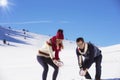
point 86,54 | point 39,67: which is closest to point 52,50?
point 86,54

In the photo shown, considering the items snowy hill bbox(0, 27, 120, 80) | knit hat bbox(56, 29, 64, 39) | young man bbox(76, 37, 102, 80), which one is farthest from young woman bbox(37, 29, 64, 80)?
snowy hill bbox(0, 27, 120, 80)

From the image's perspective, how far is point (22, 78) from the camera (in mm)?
14758

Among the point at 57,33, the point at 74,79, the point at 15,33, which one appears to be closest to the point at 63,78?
the point at 74,79

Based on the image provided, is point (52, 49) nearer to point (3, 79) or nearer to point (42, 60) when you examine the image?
point (42, 60)

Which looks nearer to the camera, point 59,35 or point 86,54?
point 59,35

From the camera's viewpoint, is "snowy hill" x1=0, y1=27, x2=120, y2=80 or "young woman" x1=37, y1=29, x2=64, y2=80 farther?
"snowy hill" x1=0, y1=27, x2=120, y2=80

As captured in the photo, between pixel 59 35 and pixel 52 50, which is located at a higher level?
pixel 59 35

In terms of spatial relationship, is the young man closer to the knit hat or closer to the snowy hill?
the knit hat

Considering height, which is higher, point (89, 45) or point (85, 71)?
point (89, 45)

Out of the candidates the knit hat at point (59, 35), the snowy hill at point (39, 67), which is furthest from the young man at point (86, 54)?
the snowy hill at point (39, 67)

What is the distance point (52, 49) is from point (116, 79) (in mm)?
2386

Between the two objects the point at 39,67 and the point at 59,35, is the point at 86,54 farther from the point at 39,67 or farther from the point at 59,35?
the point at 39,67

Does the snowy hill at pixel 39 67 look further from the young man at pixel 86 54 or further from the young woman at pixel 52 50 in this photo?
the young woman at pixel 52 50

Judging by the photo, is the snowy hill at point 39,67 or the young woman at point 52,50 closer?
the young woman at point 52,50
